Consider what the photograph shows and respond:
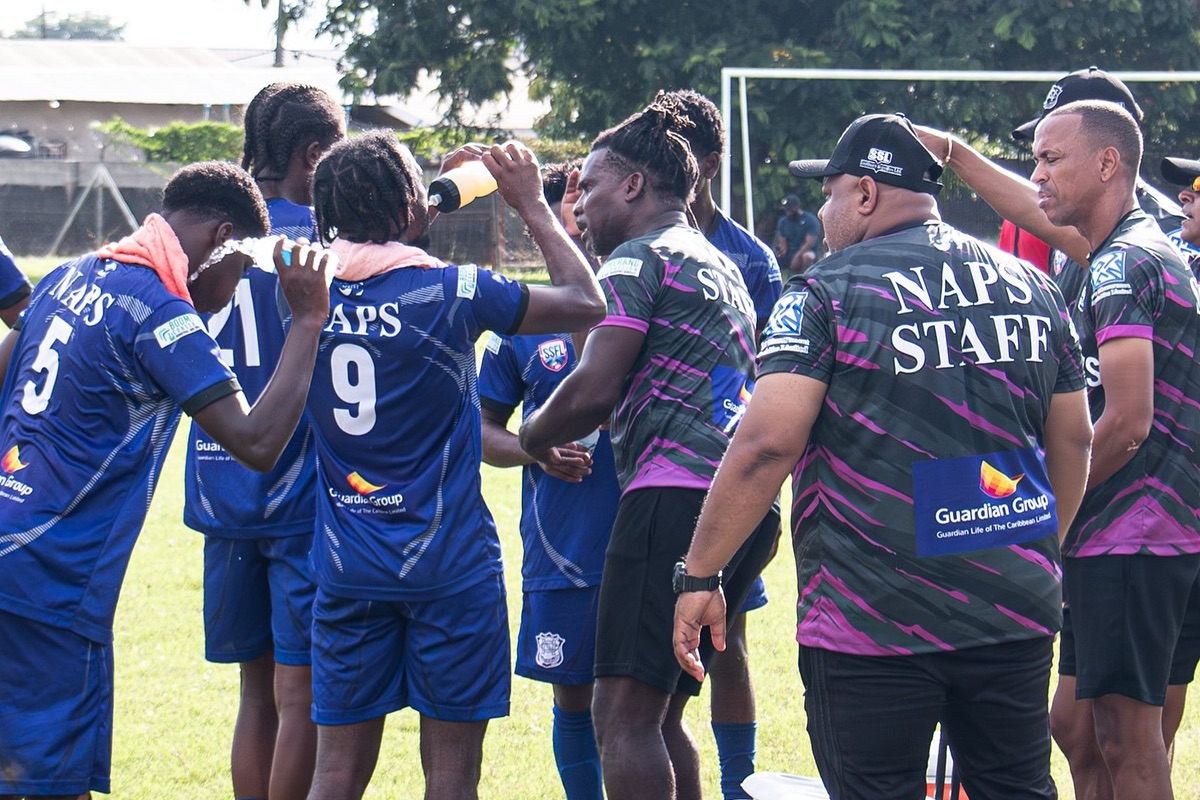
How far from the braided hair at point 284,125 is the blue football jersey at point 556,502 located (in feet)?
3.10

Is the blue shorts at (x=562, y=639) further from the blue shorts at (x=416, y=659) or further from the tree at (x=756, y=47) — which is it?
the tree at (x=756, y=47)

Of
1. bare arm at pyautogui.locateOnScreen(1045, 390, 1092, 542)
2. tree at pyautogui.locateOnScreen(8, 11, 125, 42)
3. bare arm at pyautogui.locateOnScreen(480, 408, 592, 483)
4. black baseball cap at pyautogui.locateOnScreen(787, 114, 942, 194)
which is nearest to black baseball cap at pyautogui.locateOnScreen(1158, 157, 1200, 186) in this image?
bare arm at pyautogui.locateOnScreen(1045, 390, 1092, 542)

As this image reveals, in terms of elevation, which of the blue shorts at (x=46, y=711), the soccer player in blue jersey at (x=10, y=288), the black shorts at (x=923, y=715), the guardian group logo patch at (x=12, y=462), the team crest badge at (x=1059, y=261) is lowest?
the blue shorts at (x=46, y=711)

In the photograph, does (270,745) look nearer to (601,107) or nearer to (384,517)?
(384,517)

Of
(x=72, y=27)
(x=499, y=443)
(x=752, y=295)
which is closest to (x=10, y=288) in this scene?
(x=499, y=443)

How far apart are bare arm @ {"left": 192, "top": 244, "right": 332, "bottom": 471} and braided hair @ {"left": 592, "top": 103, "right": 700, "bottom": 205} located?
1.27 metres

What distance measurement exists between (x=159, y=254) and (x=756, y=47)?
23093 mm

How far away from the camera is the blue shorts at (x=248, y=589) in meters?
4.52

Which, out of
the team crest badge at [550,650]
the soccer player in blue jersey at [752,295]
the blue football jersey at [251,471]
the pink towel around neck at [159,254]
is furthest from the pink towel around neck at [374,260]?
the team crest badge at [550,650]

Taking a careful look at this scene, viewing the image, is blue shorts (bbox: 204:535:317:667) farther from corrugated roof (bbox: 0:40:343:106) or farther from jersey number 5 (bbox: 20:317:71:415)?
corrugated roof (bbox: 0:40:343:106)

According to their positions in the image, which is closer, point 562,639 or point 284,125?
point 284,125

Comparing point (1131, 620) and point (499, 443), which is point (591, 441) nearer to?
point (499, 443)

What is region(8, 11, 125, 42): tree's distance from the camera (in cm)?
10231

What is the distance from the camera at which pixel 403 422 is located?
384cm
